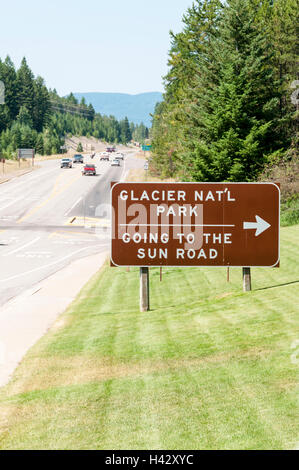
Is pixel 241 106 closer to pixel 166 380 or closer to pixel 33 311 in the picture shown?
pixel 33 311

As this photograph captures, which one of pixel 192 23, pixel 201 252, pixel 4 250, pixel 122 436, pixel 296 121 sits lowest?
pixel 4 250

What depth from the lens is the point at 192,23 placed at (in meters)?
71.7

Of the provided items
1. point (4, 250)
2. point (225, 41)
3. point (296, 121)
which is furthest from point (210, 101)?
point (4, 250)

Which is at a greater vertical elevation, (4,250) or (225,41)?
(225,41)

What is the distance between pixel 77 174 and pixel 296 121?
166ft

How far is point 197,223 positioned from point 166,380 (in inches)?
281

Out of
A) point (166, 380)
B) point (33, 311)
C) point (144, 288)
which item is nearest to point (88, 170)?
point (33, 311)

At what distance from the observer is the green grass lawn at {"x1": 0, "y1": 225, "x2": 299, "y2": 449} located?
7.59 m

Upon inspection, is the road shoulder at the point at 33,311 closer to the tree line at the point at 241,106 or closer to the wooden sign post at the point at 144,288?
the wooden sign post at the point at 144,288

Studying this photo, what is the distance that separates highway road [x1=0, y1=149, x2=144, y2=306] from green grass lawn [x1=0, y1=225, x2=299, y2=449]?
8.69 metres

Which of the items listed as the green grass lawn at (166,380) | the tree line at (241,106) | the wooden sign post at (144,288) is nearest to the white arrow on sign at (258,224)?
the green grass lawn at (166,380)

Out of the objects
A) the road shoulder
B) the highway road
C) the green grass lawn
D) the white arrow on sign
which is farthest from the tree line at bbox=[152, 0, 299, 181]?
the green grass lawn

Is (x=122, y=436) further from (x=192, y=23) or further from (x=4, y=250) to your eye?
(x=192, y=23)
